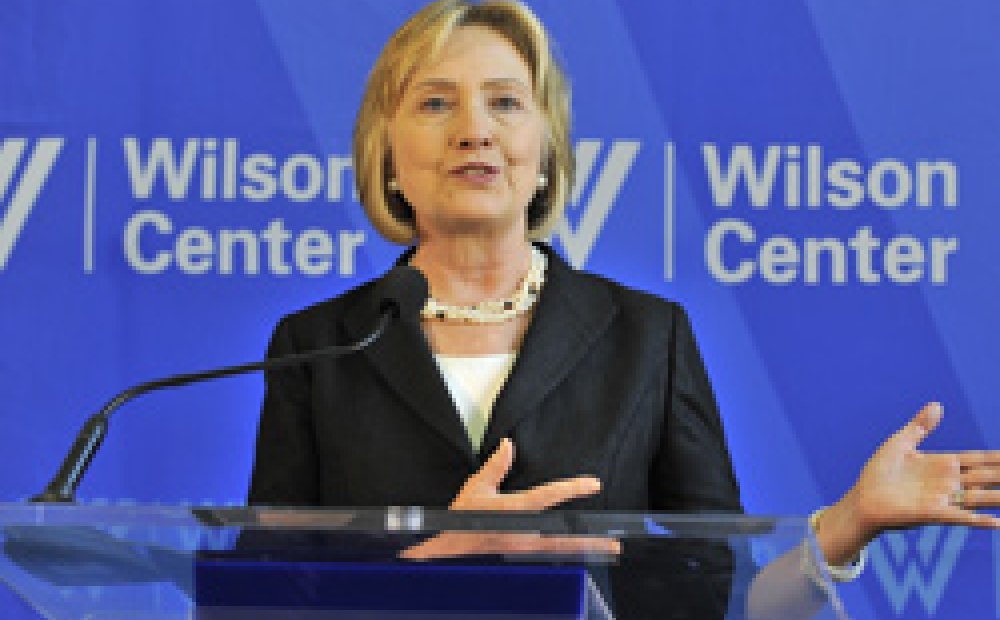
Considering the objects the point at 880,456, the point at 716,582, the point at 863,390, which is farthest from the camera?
the point at 863,390

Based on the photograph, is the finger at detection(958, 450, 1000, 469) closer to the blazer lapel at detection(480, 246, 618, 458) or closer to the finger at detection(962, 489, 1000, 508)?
the finger at detection(962, 489, 1000, 508)

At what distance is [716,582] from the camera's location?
125 centimetres

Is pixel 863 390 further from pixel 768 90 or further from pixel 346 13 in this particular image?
pixel 346 13

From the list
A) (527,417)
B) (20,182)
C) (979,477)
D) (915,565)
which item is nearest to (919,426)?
(979,477)

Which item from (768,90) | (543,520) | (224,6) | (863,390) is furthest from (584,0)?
(543,520)

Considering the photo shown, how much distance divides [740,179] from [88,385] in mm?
1209

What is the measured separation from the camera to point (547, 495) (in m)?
1.58

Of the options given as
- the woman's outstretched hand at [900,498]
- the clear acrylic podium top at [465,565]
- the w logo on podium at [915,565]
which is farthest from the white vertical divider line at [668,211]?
the clear acrylic podium top at [465,565]

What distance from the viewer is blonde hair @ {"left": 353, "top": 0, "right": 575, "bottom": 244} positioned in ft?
7.57

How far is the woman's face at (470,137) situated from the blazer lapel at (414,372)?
0.17m

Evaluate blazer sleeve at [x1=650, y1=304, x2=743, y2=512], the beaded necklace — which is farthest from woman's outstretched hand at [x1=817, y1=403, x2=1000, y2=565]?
the beaded necklace

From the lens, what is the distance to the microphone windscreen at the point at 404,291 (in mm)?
1768

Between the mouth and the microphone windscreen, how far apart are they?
1.44 feet

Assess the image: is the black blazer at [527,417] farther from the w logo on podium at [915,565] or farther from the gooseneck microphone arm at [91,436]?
the w logo on podium at [915,565]
